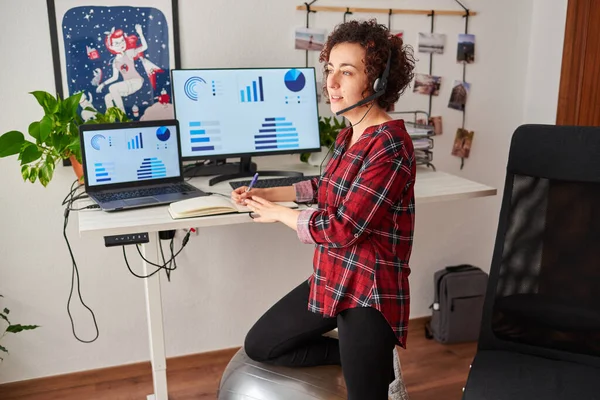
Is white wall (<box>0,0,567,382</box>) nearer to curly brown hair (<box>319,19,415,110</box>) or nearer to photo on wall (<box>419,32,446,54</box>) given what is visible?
photo on wall (<box>419,32,446,54</box>)

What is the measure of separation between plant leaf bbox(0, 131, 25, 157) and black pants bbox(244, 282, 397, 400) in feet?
3.07

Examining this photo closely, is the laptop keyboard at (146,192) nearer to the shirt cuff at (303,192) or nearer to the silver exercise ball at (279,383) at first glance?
the shirt cuff at (303,192)

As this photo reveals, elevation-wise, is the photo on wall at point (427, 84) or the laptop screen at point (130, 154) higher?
the photo on wall at point (427, 84)

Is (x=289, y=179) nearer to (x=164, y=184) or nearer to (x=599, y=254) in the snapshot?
(x=164, y=184)

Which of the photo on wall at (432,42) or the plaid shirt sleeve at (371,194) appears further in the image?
the photo on wall at (432,42)

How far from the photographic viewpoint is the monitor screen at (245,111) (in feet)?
7.05

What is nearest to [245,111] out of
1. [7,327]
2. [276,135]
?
[276,135]

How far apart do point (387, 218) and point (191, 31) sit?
1.20m

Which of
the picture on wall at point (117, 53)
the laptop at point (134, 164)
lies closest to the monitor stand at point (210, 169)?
the laptop at point (134, 164)

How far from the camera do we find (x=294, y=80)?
2.27 m

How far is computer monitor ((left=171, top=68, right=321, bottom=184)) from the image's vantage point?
7.05 feet

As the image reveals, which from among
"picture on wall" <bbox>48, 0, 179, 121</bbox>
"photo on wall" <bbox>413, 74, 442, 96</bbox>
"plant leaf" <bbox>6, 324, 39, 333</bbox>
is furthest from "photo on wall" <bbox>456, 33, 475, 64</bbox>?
"plant leaf" <bbox>6, 324, 39, 333</bbox>

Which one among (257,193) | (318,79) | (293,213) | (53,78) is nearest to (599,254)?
(293,213)

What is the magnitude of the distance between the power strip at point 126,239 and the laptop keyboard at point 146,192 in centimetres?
22
